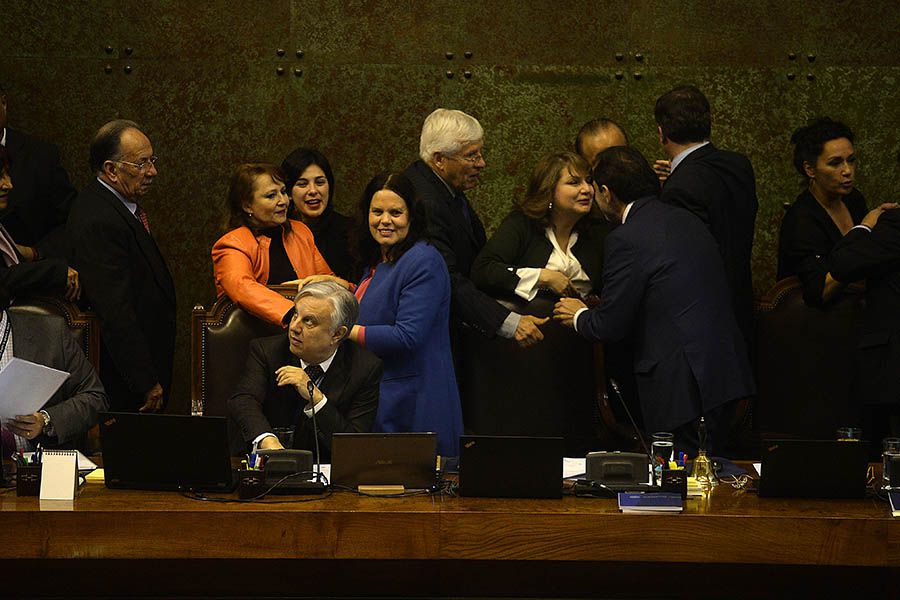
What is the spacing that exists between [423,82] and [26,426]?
310 cm

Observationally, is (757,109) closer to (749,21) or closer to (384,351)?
(749,21)

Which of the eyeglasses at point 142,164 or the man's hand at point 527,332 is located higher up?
the eyeglasses at point 142,164

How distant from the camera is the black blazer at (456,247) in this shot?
4664mm

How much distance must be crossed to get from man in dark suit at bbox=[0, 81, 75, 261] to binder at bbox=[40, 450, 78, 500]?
2.02 metres

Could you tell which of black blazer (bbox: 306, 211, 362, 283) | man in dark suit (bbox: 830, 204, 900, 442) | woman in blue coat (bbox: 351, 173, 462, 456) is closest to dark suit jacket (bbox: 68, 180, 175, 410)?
black blazer (bbox: 306, 211, 362, 283)

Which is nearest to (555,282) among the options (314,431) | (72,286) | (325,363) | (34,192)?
(325,363)

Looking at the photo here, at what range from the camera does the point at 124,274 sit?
4723 millimetres

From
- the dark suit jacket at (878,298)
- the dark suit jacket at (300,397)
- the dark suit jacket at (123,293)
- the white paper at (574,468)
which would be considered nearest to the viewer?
the white paper at (574,468)

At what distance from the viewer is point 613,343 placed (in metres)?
4.84

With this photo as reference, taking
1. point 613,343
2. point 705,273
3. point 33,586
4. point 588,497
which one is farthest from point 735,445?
point 33,586

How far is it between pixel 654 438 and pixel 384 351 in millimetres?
1159

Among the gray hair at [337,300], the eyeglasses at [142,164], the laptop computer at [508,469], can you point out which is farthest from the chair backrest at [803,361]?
the eyeglasses at [142,164]

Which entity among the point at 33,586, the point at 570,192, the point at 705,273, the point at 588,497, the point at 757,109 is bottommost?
the point at 33,586

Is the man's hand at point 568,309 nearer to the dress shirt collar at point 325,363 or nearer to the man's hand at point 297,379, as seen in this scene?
the dress shirt collar at point 325,363
